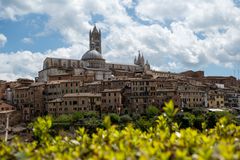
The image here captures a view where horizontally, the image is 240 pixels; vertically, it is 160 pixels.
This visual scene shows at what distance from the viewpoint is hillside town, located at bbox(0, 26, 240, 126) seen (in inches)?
2628

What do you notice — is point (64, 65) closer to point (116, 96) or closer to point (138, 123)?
point (116, 96)

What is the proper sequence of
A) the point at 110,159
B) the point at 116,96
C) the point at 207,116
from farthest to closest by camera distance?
the point at 116,96 < the point at 207,116 < the point at 110,159

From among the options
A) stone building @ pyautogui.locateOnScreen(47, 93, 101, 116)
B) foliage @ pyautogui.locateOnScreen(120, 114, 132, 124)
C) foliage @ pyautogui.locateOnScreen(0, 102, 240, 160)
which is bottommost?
foliage @ pyautogui.locateOnScreen(120, 114, 132, 124)

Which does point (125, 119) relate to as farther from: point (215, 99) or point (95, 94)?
point (215, 99)

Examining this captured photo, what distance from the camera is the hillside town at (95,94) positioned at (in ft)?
219

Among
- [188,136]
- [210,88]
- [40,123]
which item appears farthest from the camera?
[210,88]

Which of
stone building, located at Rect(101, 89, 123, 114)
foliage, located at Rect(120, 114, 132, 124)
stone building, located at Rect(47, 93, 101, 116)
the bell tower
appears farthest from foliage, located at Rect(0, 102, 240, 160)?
the bell tower

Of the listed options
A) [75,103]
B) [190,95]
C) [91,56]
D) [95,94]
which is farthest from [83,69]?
[190,95]

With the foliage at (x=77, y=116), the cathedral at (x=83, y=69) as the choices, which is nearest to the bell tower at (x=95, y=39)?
the cathedral at (x=83, y=69)

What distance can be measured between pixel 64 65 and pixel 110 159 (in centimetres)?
8459

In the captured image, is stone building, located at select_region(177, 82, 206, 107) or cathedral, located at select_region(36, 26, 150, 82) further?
cathedral, located at select_region(36, 26, 150, 82)

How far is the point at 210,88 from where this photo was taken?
83438 millimetres

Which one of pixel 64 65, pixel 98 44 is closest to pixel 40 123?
pixel 64 65

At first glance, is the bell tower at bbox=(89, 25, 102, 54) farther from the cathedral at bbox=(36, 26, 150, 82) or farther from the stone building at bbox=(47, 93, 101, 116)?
the stone building at bbox=(47, 93, 101, 116)
